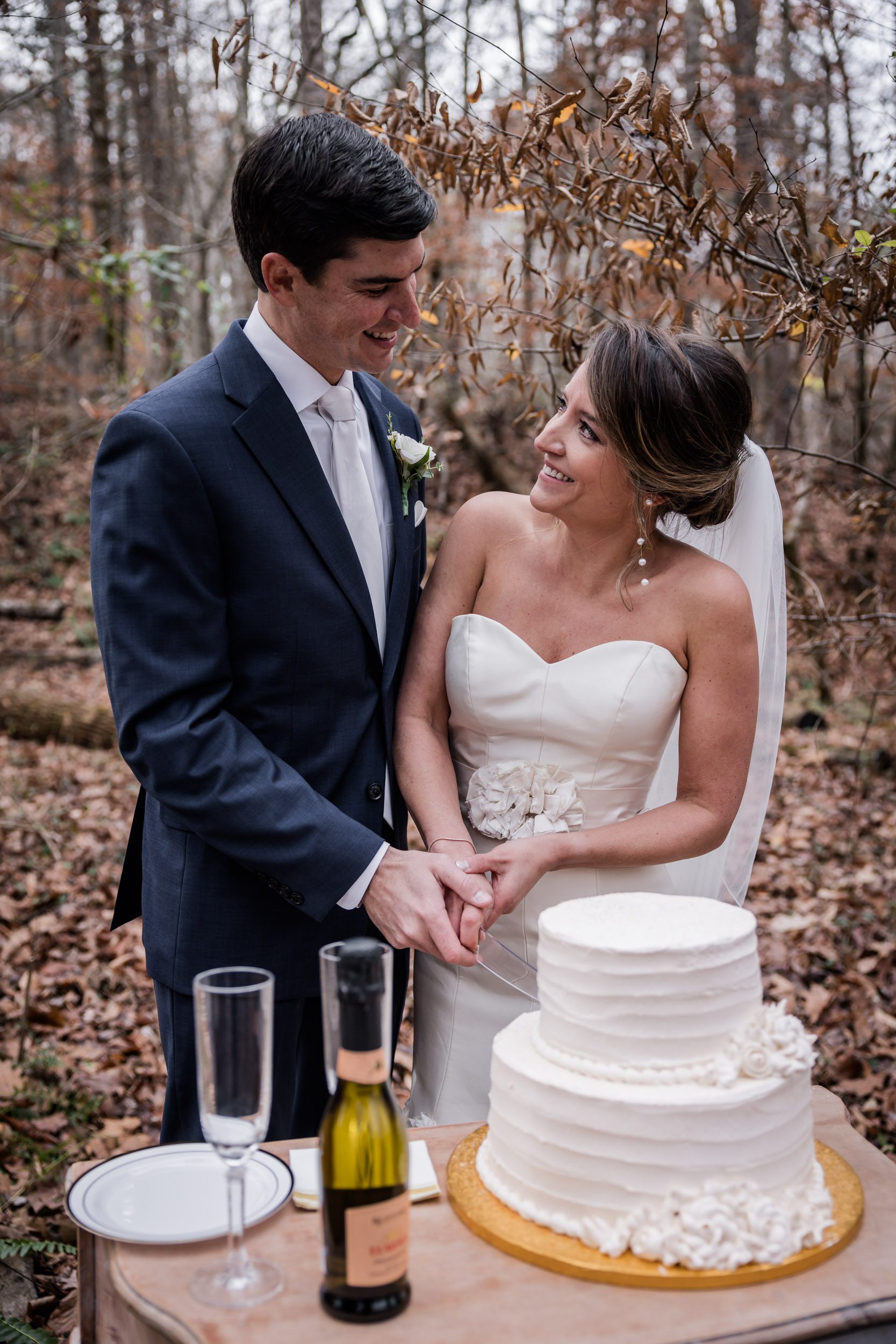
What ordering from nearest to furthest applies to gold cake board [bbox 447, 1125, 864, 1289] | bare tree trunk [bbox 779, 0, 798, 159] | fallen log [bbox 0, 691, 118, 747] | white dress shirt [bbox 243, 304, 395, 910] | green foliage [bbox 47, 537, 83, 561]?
gold cake board [bbox 447, 1125, 864, 1289], white dress shirt [bbox 243, 304, 395, 910], fallen log [bbox 0, 691, 118, 747], bare tree trunk [bbox 779, 0, 798, 159], green foliage [bbox 47, 537, 83, 561]

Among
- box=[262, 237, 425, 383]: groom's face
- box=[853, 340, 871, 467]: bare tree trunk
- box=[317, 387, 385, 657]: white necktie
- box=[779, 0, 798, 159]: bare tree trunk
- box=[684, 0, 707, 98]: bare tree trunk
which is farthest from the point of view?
box=[779, 0, 798, 159]: bare tree trunk

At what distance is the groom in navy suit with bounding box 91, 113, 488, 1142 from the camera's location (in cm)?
225

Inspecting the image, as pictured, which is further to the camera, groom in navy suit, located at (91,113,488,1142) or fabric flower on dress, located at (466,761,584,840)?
fabric flower on dress, located at (466,761,584,840)

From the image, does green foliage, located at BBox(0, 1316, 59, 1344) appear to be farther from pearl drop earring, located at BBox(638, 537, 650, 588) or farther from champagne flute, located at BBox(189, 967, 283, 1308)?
pearl drop earring, located at BBox(638, 537, 650, 588)

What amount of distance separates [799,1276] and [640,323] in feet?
7.08

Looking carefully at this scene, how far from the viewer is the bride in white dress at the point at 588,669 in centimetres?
269

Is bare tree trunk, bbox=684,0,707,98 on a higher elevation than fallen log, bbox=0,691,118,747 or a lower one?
higher

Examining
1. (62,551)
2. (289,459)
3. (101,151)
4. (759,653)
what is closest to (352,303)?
(289,459)

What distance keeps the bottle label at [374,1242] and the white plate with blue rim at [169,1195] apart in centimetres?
24

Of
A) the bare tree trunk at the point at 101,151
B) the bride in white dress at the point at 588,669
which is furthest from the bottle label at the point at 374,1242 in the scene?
the bare tree trunk at the point at 101,151

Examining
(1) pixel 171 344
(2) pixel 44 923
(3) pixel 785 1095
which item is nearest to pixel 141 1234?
(3) pixel 785 1095

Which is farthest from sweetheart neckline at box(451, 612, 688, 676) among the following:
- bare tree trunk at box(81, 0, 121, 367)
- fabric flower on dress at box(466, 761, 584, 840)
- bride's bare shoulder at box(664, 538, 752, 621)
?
bare tree trunk at box(81, 0, 121, 367)

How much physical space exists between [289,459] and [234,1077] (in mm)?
1400

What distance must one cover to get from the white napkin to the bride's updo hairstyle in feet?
5.33
